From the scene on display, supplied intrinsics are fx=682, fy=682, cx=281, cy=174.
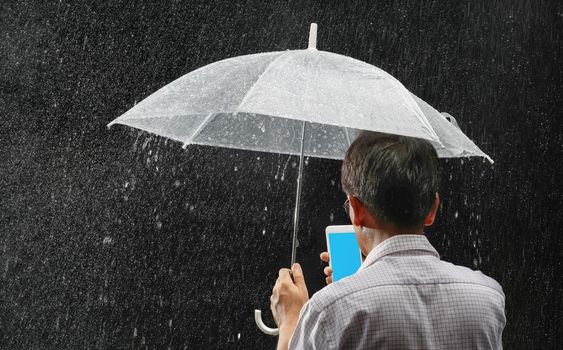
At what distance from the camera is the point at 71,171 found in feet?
11.9

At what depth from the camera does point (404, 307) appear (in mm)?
1294

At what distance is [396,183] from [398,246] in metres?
0.13

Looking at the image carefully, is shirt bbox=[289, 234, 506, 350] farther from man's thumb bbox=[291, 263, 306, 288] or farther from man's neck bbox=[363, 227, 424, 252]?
man's thumb bbox=[291, 263, 306, 288]

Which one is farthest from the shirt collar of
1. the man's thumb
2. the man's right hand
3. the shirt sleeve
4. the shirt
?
the man's right hand

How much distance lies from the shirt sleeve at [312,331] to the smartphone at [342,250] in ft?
2.54

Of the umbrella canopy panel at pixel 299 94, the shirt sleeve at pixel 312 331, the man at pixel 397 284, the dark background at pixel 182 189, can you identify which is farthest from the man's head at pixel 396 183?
the dark background at pixel 182 189

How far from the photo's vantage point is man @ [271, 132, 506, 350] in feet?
4.20

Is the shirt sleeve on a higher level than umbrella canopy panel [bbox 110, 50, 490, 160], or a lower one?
lower

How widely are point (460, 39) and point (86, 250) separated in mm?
2372

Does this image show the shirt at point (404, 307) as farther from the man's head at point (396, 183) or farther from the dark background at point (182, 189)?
the dark background at point (182, 189)

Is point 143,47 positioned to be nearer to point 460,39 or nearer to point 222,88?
point 460,39

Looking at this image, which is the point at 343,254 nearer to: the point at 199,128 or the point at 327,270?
the point at 327,270

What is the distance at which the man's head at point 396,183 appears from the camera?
55.0 inches

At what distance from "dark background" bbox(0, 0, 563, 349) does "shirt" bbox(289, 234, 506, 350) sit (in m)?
2.24
